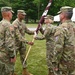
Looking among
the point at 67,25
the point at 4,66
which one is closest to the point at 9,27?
the point at 4,66

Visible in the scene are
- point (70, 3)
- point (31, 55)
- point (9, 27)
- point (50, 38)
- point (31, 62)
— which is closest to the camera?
point (9, 27)

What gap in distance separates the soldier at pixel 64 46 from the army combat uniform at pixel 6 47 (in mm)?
1279

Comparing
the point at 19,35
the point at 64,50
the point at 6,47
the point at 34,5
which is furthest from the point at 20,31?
the point at 34,5

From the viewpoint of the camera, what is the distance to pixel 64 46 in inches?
222

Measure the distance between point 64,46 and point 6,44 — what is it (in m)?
1.52

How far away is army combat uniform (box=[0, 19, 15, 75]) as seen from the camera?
6449 millimetres

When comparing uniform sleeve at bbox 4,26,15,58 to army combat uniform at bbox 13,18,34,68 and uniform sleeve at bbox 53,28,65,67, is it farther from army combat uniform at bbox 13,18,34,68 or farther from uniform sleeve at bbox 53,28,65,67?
army combat uniform at bbox 13,18,34,68

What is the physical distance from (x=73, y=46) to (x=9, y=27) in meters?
1.65

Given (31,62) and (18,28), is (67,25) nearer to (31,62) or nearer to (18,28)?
(18,28)

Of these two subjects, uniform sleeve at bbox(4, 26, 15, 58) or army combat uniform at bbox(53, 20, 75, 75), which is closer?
army combat uniform at bbox(53, 20, 75, 75)

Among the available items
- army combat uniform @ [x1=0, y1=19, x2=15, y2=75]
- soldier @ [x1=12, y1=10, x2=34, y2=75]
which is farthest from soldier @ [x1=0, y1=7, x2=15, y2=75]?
soldier @ [x1=12, y1=10, x2=34, y2=75]

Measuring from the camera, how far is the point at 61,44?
5531 millimetres

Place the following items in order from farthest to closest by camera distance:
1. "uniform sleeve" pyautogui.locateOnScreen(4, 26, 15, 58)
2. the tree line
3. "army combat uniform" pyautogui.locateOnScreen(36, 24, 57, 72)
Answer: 1. the tree line
2. "army combat uniform" pyautogui.locateOnScreen(36, 24, 57, 72)
3. "uniform sleeve" pyautogui.locateOnScreen(4, 26, 15, 58)

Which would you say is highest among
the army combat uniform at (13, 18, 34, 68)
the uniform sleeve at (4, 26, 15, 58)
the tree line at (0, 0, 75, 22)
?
the uniform sleeve at (4, 26, 15, 58)
